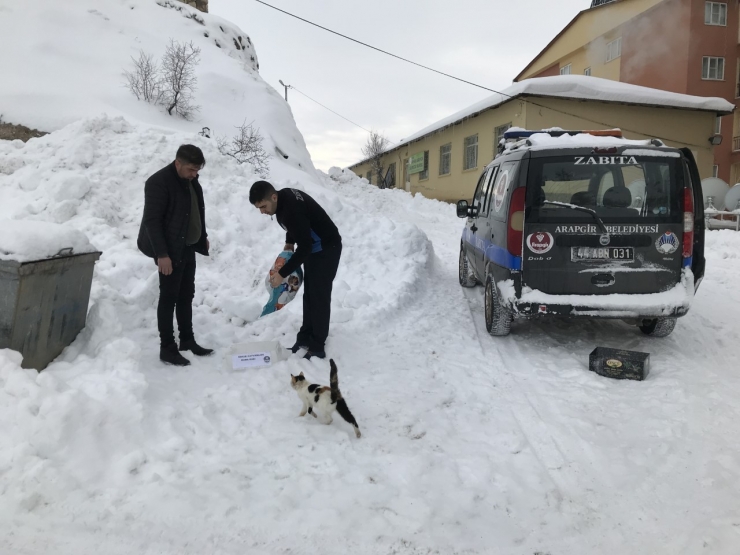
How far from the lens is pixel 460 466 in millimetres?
3029

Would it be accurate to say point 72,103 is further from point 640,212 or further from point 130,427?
point 640,212

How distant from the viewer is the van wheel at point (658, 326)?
5.16 metres

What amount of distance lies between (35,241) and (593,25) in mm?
34206

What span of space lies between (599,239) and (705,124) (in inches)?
837

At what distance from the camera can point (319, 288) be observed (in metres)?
4.61

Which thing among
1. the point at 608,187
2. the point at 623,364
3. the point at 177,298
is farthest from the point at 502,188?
the point at 177,298

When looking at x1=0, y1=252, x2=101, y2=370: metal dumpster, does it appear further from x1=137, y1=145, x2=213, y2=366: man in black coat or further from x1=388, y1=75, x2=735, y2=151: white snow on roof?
x1=388, y1=75, x2=735, y2=151: white snow on roof

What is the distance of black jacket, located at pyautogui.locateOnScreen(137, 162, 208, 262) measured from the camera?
154 inches

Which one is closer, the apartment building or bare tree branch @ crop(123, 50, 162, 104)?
bare tree branch @ crop(123, 50, 162, 104)

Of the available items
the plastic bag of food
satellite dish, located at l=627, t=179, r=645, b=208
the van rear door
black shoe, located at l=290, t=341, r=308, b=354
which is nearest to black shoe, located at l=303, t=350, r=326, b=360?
black shoe, located at l=290, t=341, r=308, b=354

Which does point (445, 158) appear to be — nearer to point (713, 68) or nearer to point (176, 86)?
point (176, 86)

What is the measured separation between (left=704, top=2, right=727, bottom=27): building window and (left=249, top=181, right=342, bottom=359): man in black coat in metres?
33.2

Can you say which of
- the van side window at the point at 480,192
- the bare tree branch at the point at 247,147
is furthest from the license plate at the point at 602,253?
the bare tree branch at the point at 247,147

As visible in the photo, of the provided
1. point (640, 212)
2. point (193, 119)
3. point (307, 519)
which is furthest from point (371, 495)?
point (193, 119)
